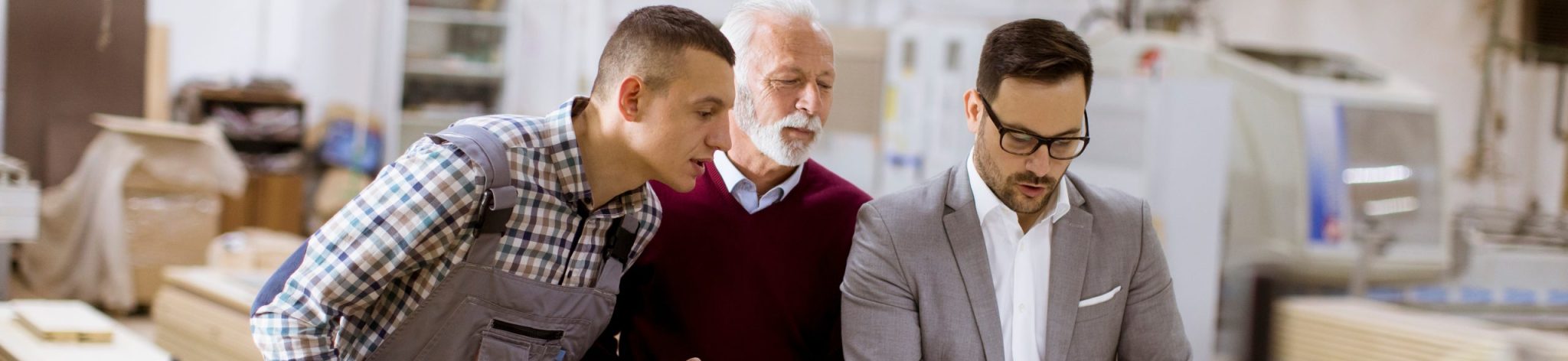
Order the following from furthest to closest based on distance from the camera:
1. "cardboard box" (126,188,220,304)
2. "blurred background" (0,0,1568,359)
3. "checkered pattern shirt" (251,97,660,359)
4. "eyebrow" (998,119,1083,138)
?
"cardboard box" (126,188,220,304)
"blurred background" (0,0,1568,359)
"eyebrow" (998,119,1083,138)
"checkered pattern shirt" (251,97,660,359)

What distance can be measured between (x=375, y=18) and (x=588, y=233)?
759 cm

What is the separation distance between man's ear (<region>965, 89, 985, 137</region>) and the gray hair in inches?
16.0

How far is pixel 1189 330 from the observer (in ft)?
15.9

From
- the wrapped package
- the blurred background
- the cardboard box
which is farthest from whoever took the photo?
the cardboard box

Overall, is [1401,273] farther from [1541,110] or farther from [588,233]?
[1541,110]

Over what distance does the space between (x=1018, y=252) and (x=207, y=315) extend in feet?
11.1

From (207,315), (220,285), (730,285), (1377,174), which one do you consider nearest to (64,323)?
(207,315)

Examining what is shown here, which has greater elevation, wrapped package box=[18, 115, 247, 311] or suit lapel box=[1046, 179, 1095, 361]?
suit lapel box=[1046, 179, 1095, 361]

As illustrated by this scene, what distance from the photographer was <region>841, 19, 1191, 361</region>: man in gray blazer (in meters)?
1.96

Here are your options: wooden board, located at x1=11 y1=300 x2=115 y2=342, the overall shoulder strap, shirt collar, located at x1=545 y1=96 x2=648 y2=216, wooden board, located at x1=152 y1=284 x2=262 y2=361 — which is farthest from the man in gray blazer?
wooden board, located at x1=152 y1=284 x2=262 y2=361

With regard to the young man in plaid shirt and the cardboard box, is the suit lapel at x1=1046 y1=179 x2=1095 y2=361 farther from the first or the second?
the cardboard box

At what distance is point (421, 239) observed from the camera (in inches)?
67.7

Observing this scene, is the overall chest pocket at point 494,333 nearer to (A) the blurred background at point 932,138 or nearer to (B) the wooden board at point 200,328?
(A) the blurred background at point 932,138

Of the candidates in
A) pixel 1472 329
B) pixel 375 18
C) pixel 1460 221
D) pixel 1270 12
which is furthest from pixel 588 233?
pixel 1270 12
